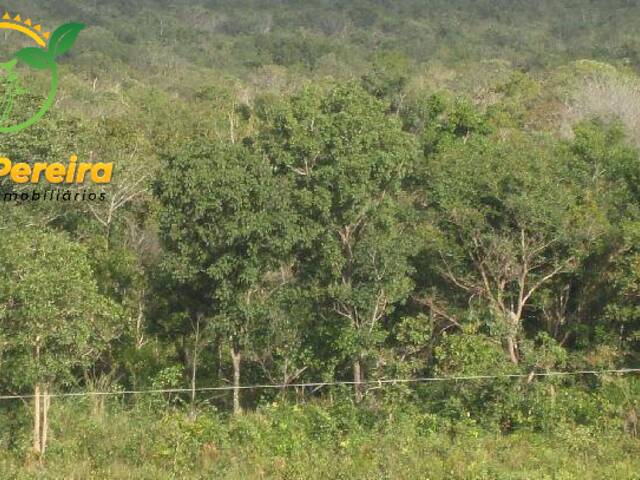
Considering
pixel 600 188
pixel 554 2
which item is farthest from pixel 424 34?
pixel 600 188

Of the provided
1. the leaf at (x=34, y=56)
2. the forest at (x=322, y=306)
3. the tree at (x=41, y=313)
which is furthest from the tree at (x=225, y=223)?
the leaf at (x=34, y=56)

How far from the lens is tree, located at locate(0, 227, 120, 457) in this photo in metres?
9.28

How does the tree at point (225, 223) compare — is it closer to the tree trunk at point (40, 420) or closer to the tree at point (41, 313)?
the tree at point (41, 313)

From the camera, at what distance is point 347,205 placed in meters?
12.7

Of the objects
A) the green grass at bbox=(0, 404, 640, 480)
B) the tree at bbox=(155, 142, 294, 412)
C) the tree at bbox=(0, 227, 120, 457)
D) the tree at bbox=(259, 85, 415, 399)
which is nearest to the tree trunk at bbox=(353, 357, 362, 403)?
the tree at bbox=(259, 85, 415, 399)

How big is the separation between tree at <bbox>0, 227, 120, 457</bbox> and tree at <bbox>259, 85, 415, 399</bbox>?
3765 mm

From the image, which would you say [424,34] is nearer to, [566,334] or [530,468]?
[566,334]

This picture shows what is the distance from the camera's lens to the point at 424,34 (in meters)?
74.1

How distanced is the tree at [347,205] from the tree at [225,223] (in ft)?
1.71

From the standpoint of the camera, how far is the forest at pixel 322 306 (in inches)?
362

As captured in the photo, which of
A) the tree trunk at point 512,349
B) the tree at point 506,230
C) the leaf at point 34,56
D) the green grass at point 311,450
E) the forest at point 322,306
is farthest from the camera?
the leaf at point 34,56

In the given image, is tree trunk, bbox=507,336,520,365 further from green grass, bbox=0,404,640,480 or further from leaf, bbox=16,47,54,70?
leaf, bbox=16,47,54,70

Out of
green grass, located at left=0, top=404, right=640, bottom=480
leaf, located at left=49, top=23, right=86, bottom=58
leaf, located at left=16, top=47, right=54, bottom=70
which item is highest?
leaf, located at left=16, top=47, right=54, bottom=70

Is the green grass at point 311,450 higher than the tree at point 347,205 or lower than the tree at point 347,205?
lower
